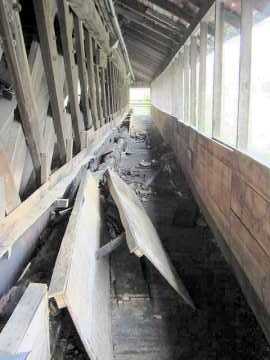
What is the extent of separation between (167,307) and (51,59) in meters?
2.16

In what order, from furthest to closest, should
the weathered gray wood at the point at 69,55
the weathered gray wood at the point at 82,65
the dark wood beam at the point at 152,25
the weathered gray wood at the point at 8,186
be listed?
the dark wood beam at the point at 152,25 → the weathered gray wood at the point at 82,65 → the weathered gray wood at the point at 69,55 → the weathered gray wood at the point at 8,186

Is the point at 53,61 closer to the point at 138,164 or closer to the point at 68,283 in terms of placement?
the point at 68,283

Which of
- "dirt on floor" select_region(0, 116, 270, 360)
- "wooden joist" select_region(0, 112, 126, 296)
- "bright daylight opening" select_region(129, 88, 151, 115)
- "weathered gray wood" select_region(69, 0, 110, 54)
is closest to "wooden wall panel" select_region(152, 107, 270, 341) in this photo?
"dirt on floor" select_region(0, 116, 270, 360)

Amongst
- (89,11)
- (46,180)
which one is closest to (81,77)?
(89,11)

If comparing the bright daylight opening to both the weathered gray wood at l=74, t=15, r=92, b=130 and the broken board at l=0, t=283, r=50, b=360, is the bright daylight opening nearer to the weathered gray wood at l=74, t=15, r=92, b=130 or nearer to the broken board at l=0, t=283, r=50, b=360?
the weathered gray wood at l=74, t=15, r=92, b=130

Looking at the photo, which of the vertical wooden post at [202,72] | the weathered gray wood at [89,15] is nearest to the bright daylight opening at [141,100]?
the vertical wooden post at [202,72]

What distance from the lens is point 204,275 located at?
142 inches

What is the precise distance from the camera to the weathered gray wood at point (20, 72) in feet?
6.28

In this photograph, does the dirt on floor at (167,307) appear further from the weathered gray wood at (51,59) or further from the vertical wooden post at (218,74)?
the vertical wooden post at (218,74)

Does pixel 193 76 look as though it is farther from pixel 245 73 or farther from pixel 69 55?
pixel 69 55

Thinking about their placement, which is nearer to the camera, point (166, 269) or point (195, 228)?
point (166, 269)

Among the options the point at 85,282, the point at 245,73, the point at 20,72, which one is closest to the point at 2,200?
the point at 20,72

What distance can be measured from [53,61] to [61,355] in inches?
78.3

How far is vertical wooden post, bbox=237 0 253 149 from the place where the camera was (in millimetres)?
3201
